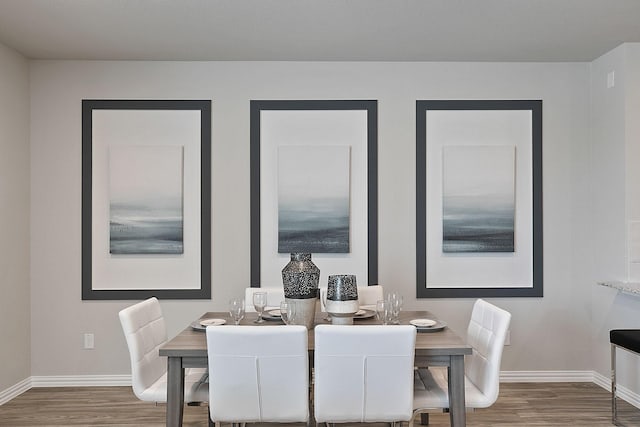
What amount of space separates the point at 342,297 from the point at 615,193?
8.07 feet

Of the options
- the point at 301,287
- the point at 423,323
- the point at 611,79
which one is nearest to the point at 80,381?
the point at 301,287

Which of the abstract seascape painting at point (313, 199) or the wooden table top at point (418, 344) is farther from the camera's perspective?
the abstract seascape painting at point (313, 199)

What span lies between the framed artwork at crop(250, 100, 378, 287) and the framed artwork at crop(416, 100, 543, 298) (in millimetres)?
411

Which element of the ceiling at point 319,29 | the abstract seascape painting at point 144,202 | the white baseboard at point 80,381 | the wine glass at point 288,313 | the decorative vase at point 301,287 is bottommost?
the white baseboard at point 80,381

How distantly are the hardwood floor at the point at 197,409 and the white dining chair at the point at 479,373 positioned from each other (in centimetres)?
70

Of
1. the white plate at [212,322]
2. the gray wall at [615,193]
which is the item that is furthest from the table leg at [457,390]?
the gray wall at [615,193]

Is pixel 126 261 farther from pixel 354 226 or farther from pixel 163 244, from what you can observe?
pixel 354 226

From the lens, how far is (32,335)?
4.40 meters

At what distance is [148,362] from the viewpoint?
2979 millimetres

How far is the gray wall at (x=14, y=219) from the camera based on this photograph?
13.3ft

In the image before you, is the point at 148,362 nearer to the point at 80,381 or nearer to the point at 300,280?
the point at 300,280

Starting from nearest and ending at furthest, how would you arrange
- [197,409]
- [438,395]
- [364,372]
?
1. [364,372]
2. [438,395]
3. [197,409]

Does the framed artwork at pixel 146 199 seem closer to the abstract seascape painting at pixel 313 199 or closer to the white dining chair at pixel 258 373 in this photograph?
the abstract seascape painting at pixel 313 199

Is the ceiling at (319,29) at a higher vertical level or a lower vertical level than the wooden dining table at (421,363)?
higher
